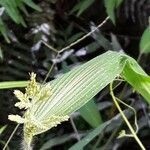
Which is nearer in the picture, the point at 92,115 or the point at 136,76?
the point at 136,76

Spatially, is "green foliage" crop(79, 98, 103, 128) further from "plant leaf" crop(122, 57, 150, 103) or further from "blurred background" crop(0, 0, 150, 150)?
"plant leaf" crop(122, 57, 150, 103)

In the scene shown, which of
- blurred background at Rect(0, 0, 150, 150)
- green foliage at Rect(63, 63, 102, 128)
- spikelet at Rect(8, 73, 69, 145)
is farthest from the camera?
blurred background at Rect(0, 0, 150, 150)

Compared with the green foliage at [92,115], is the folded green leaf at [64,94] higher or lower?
higher

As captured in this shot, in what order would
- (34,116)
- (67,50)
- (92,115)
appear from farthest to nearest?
(67,50), (92,115), (34,116)

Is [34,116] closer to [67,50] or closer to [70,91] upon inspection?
[70,91]

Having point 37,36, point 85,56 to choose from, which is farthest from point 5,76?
point 85,56

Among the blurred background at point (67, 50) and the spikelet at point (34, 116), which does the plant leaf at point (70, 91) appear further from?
the blurred background at point (67, 50)

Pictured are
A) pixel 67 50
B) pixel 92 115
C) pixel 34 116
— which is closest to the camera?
pixel 34 116

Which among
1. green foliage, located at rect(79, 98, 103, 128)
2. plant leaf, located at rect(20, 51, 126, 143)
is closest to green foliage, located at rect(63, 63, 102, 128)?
green foliage, located at rect(79, 98, 103, 128)

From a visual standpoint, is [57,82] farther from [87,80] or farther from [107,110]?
[107,110]

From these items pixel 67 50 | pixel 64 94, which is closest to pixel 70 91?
pixel 64 94

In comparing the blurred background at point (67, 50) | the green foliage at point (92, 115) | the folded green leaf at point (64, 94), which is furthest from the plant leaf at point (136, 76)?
the blurred background at point (67, 50)
